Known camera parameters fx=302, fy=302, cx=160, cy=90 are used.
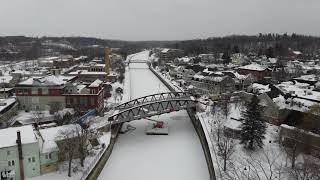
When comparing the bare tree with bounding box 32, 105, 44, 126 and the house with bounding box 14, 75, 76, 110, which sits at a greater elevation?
the house with bounding box 14, 75, 76, 110

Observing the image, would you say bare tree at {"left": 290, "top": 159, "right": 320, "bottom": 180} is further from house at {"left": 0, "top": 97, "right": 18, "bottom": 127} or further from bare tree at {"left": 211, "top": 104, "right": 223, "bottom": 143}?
house at {"left": 0, "top": 97, "right": 18, "bottom": 127}

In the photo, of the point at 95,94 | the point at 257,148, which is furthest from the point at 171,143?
the point at 95,94

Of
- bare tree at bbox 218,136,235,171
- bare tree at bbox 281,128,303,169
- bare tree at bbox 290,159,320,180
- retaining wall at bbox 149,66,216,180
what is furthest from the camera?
retaining wall at bbox 149,66,216,180

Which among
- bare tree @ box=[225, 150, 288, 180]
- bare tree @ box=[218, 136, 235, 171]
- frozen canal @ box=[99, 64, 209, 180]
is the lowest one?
frozen canal @ box=[99, 64, 209, 180]

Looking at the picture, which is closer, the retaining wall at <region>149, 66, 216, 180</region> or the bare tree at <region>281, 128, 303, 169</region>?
the bare tree at <region>281, 128, 303, 169</region>

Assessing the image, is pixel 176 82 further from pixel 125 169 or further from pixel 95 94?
pixel 125 169

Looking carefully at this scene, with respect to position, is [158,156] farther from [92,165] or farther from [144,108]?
[144,108]

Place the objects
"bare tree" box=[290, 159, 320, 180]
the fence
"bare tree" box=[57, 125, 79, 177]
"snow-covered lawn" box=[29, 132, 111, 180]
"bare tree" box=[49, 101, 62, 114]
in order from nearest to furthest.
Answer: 1. "bare tree" box=[290, 159, 320, 180]
2. "snow-covered lawn" box=[29, 132, 111, 180]
3. the fence
4. "bare tree" box=[57, 125, 79, 177]
5. "bare tree" box=[49, 101, 62, 114]

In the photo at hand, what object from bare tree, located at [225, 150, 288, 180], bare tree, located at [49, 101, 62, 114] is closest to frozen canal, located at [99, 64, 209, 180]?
bare tree, located at [225, 150, 288, 180]
